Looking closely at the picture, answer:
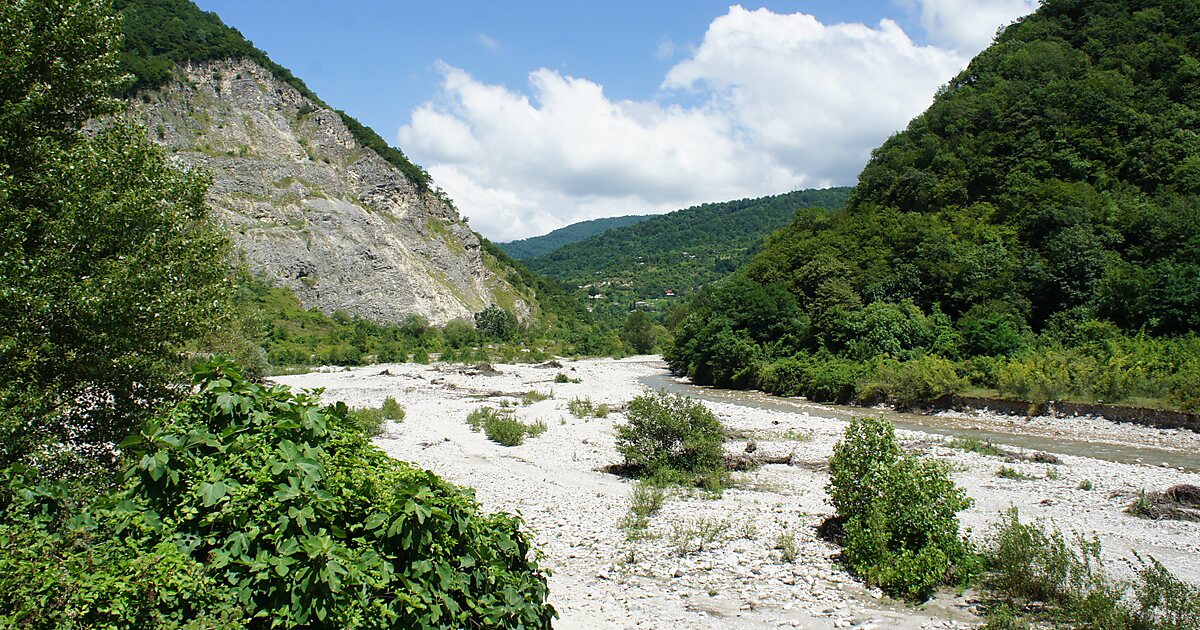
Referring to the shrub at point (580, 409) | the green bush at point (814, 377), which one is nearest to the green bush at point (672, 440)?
the shrub at point (580, 409)

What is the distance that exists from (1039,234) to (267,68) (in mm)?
86447

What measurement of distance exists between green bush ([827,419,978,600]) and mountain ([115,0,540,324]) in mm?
67759

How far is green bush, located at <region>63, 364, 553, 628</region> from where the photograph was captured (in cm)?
403

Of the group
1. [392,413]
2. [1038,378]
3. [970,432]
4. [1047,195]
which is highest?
[1047,195]

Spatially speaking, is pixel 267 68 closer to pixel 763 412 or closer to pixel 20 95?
pixel 763 412

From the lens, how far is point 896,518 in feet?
31.7

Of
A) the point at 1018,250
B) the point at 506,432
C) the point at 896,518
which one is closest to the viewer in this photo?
the point at 896,518

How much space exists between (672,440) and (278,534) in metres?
13.3

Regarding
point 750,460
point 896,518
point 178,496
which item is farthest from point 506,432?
point 178,496

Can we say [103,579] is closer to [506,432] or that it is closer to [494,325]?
[506,432]

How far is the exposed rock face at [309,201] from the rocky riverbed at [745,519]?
5347 centimetres

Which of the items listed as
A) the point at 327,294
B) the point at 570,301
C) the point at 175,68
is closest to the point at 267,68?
the point at 175,68

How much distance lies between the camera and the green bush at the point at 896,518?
29.5 ft

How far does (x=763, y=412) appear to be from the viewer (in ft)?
105
